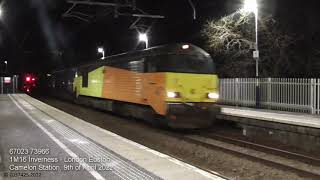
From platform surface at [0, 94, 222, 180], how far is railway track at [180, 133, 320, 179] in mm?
3230

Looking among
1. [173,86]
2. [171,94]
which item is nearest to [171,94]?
[171,94]

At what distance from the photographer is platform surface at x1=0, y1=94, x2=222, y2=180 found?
9.01m

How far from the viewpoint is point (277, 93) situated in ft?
82.8

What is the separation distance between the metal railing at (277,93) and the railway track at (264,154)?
21.2 ft

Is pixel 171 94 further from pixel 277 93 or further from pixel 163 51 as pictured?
pixel 277 93

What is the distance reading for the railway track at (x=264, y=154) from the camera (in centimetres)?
1209

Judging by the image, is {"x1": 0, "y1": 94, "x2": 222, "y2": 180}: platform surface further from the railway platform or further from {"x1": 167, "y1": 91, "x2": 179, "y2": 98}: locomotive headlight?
the railway platform

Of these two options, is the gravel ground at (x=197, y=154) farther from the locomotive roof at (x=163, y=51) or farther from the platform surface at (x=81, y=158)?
the locomotive roof at (x=163, y=51)

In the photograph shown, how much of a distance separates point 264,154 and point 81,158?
20.4ft

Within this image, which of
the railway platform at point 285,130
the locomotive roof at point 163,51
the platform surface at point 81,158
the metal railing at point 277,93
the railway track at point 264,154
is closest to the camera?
the platform surface at point 81,158

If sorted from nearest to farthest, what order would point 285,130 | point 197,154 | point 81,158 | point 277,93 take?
point 81,158 < point 197,154 < point 285,130 < point 277,93

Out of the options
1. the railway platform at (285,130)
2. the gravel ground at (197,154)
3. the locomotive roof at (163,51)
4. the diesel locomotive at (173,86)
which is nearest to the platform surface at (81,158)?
the gravel ground at (197,154)

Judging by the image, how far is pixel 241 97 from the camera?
94.8 feet

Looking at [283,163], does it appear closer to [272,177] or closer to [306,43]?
[272,177]
